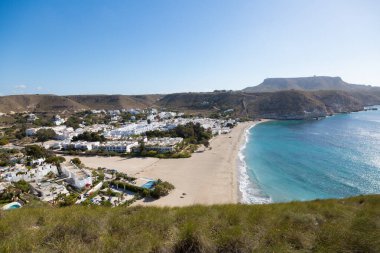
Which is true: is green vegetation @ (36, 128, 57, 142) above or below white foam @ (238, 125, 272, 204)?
above

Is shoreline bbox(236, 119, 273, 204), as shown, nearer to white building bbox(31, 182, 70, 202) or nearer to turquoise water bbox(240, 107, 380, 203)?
turquoise water bbox(240, 107, 380, 203)

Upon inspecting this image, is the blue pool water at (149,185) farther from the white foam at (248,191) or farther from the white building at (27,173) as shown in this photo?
the white building at (27,173)

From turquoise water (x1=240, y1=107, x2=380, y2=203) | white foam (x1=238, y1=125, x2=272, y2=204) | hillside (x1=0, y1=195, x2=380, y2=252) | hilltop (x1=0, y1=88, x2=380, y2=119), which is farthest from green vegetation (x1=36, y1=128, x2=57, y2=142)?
hillside (x1=0, y1=195, x2=380, y2=252)

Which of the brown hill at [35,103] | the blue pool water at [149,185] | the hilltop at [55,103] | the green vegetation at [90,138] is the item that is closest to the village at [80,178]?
the blue pool water at [149,185]

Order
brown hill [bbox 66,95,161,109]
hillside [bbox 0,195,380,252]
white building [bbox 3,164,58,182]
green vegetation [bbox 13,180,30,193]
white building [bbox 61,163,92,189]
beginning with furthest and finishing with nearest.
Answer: brown hill [bbox 66,95,161,109] < white building [bbox 3,164,58,182] < white building [bbox 61,163,92,189] < green vegetation [bbox 13,180,30,193] < hillside [bbox 0,195,380,252]

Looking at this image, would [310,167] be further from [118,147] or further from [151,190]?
[118,147]
